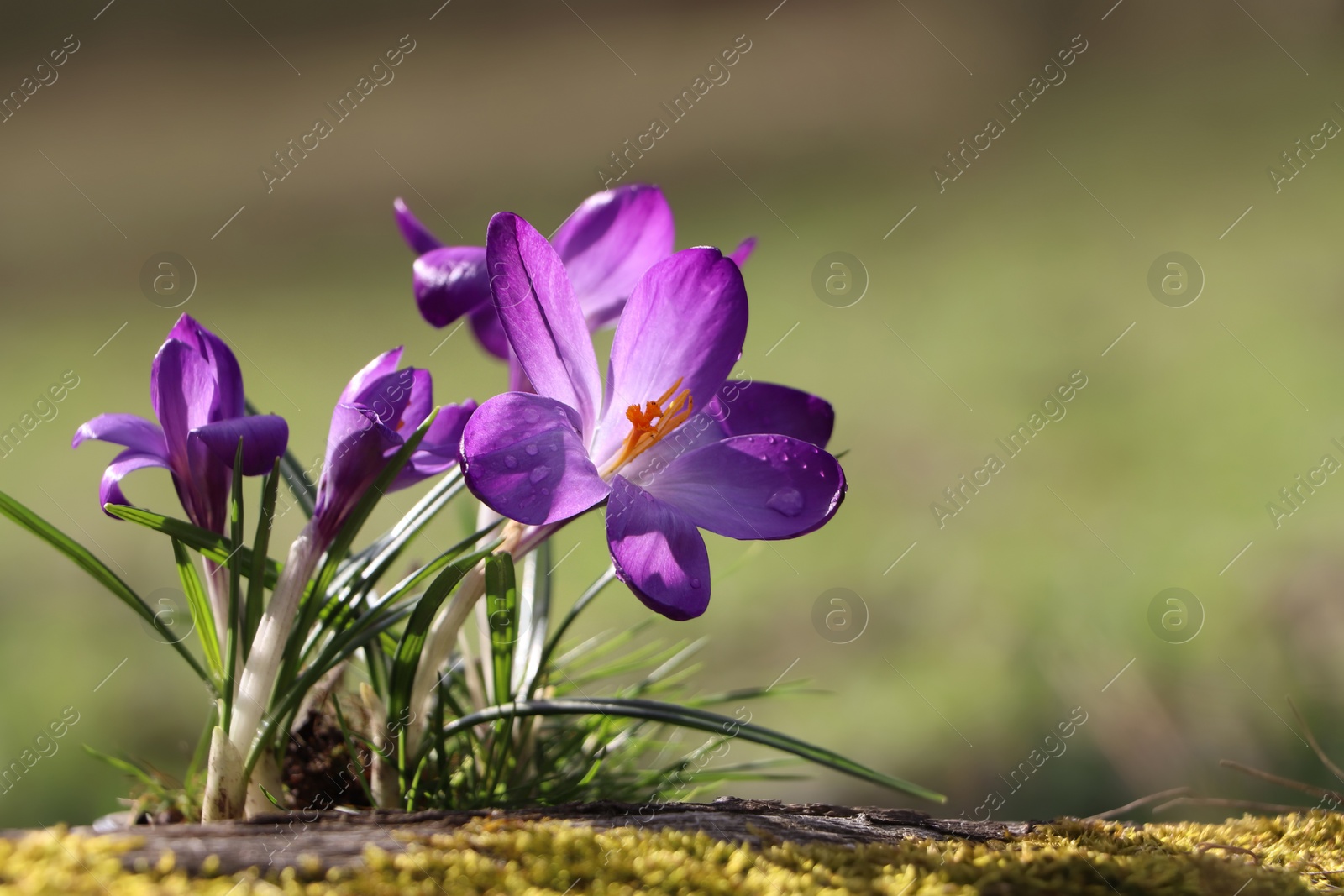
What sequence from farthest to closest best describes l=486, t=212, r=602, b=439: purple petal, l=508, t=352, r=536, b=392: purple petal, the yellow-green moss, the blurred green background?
1. the blurred green background
2. l=508, t=352, r=536, b=392: purple petal
3. l=486, t=212, r=602, b=439: purple petal
4. the yellow-green moss

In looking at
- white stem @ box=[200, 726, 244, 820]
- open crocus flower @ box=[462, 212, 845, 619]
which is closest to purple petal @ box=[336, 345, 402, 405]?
open crocus flower @ box=[462, 212, 845, 619]

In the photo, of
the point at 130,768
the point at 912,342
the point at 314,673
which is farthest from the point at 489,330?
the point at 912,342

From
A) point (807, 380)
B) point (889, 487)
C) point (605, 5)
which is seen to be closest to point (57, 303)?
point (605, 5)

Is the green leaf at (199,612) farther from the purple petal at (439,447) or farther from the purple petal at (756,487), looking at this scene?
the purple petal at (756,487)

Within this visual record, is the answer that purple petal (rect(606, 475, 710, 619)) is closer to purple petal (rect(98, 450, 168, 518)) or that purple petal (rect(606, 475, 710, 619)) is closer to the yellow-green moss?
the yellow-green moss

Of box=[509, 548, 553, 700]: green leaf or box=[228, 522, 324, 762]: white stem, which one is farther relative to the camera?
box=[509, 548, 553, 700]: green leaf

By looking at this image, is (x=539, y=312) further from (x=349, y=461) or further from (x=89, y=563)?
(x=89, y=563)
